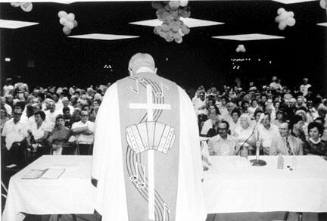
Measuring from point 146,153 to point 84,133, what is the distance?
328 centimetres

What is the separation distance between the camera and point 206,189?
304 cm

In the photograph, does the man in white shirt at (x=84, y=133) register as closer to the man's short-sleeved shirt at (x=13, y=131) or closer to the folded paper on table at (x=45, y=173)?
the man's short-sleeved shirt at (x=13, y=131)

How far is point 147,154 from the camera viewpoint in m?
2.48

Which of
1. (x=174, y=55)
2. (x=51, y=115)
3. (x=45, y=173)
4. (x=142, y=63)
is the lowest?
(x=45, y=173)

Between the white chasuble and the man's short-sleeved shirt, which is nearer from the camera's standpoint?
the white chasuble

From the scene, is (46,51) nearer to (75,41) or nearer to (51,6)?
(75,41)

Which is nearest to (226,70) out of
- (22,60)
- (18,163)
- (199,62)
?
(199,62)

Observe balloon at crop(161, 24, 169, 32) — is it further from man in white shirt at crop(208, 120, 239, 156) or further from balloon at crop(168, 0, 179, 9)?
man in white shirt at crop(208, 120, 239, 156)

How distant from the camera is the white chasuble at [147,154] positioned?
2.46 meters

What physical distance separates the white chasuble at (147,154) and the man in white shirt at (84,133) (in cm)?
255

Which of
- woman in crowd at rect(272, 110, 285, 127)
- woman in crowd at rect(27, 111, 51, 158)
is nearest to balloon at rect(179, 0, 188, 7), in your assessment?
woman in crowd at rect(272, 110, 285, 127)

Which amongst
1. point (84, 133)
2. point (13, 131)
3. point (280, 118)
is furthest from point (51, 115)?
point (280, 118)

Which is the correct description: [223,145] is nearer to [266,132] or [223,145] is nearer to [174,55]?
[266,132]

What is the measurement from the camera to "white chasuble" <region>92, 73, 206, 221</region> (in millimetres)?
2455
